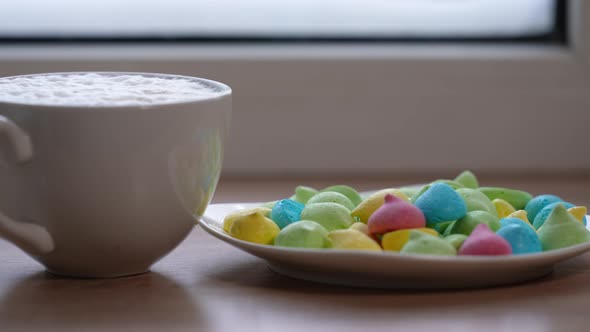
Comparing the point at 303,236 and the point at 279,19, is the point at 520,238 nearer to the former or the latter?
the point at 303,236

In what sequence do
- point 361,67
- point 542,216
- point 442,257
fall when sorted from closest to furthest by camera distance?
point 442,257, point 542,216, point 361,67

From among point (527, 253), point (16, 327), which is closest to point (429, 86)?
point (527, 253)

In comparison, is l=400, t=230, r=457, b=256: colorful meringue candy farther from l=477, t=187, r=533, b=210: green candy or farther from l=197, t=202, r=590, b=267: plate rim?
l=477, t=187, r=533, b=210: green candy

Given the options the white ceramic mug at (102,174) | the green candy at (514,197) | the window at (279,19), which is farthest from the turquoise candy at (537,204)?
the window at (279,19)

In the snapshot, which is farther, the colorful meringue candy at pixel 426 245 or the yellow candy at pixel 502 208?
the yellow candy at pixel 502 208

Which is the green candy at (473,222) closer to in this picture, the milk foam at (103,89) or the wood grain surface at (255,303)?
the wood grain surface at (255,303)

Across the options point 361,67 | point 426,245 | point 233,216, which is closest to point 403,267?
point 426,245

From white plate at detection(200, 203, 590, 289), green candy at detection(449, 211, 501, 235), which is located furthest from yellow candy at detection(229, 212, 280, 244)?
green candy at detection(449, 211, 501, 235)
